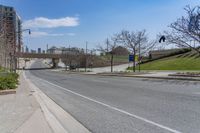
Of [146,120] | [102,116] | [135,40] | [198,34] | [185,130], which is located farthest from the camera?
[135,40]

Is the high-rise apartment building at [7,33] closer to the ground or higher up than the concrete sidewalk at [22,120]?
higher up

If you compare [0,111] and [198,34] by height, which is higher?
[198,34]

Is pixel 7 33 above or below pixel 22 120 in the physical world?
above

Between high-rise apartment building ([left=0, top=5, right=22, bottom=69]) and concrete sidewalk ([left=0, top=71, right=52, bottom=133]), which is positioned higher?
high-rise apartment building ([left=0, top=5, right=22, bottom=69])

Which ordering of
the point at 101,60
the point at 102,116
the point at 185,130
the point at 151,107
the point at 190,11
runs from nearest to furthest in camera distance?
the point at 185,130 → the point at 102,116 → the point at 151,107 → the point at 190,11 → the point at 101,60

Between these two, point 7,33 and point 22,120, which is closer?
point 22,120

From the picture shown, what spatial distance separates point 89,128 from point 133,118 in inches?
63.9

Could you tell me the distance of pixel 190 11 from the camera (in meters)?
31.3

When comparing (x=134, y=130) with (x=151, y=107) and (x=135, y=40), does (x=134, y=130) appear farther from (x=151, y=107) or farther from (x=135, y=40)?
(x=135, y=40)

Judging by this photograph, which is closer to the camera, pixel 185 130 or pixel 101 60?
pixel 185 130

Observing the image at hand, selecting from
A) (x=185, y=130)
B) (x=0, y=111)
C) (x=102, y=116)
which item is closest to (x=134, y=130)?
(x=185, y=130)

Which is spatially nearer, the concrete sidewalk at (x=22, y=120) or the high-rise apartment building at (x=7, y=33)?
the concrete sidewalk at (x=22, y=120)

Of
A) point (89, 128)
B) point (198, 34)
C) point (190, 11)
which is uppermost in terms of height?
point (190, 11)

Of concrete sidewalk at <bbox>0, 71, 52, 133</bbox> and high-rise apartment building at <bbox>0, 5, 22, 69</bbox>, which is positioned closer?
concrete sidewalk at <bbox>0, 71, 52, 133</bbox>
